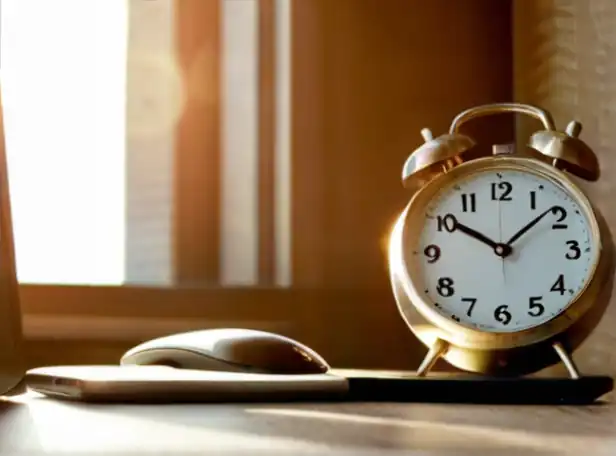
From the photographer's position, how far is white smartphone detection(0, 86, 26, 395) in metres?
0.72

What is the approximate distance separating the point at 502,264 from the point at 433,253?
6 cm

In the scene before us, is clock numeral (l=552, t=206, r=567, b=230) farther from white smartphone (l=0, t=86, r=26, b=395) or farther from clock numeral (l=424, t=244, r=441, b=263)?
white smartphone (l=0, t=86, r=26, b=395)

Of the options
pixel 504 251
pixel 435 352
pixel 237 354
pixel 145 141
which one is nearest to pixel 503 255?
pixel 504 251

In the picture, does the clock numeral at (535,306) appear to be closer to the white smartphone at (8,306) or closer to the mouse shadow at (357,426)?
the mouse shadow at (357,426)

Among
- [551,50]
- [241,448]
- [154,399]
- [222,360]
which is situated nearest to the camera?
[241,448]

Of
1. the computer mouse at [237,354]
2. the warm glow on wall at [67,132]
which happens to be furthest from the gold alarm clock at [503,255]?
the warm glow on wall at [67,132]

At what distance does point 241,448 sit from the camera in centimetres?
46

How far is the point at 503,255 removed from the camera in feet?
2.70

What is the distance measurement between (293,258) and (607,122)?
45 cm

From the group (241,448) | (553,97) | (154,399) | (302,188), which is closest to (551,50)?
(553,97)

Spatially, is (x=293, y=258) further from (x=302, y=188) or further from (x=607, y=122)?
(x=607, y=122)

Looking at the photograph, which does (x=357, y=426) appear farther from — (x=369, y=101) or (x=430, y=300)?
(x=369, y=101)

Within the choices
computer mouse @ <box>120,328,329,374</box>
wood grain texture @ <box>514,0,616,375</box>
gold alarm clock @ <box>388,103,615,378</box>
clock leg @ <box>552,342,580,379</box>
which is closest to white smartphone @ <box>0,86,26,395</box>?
computer mouse @ <box>120,328,329,374</box>

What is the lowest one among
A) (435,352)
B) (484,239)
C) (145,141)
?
(435,352)
